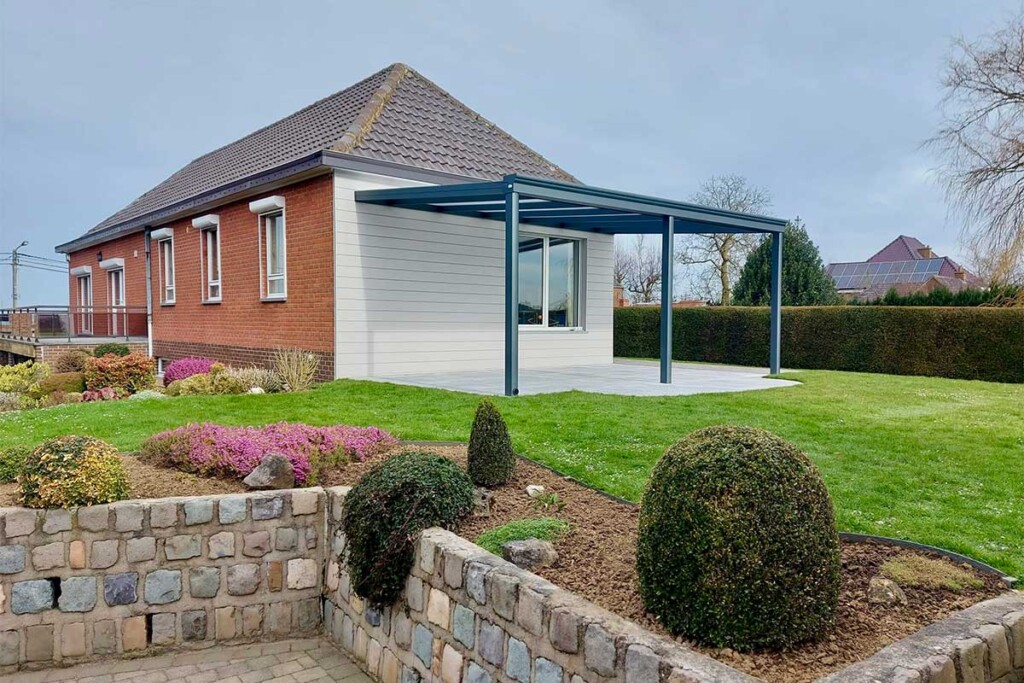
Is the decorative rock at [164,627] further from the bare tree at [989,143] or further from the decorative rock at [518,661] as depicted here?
the bare tree at [989,143]

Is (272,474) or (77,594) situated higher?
(272,474)

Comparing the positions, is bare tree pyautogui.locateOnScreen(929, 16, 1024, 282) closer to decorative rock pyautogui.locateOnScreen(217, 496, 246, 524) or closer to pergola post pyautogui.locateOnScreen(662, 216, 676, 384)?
pergola post pyautogui.locateOnScreen(662, 216, 676, 384)

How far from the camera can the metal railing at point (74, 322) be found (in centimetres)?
1675

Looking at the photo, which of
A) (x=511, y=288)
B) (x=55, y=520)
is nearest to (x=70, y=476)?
(x=55, y=520)

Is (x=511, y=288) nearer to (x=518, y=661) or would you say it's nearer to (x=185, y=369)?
(x=518, y=661)

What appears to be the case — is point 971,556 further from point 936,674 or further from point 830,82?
point 830,82

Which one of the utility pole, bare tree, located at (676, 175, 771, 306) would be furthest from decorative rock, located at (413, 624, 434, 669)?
the utility pole

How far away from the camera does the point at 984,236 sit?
12.7m

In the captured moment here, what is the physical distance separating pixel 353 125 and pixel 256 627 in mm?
9373

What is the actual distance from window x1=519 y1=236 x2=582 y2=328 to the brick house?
31 millimetres

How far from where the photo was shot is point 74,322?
17672 millimetres

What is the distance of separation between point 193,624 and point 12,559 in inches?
41.9

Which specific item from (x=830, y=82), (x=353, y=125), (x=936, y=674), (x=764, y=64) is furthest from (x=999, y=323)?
(x=936, y=674)

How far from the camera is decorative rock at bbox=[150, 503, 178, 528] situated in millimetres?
4078
